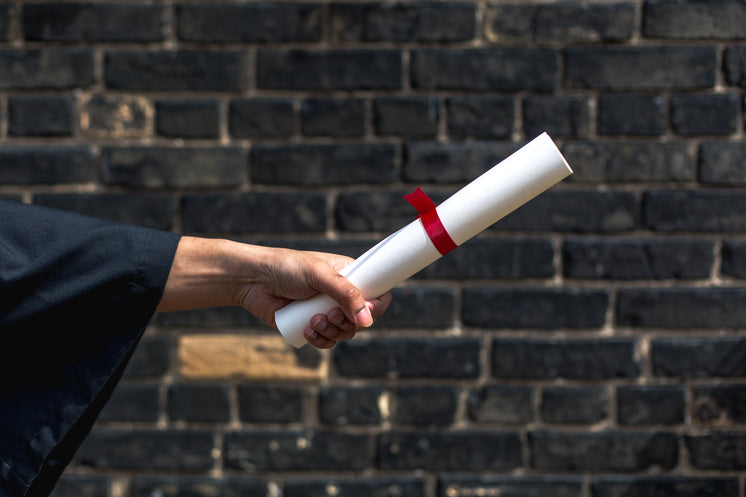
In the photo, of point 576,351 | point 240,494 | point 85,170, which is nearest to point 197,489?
point 240,494

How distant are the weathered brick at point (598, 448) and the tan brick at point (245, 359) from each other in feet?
1.82

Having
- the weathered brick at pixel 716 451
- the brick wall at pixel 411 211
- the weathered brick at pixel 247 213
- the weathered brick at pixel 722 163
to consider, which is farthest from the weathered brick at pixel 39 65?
the weathered brick at pixel 716 451

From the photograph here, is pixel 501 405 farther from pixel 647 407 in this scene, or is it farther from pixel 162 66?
pixel 162 66

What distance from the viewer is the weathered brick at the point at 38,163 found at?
5.09ft

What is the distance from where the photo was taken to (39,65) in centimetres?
154

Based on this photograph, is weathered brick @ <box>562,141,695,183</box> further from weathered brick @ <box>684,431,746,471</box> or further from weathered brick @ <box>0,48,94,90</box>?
weathered brick @ <box>0,48,94,90</box>

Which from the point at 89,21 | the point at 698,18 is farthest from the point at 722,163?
the point at 89,21

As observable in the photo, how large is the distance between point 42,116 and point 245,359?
734 mm

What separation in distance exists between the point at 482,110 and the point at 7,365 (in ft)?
3.56

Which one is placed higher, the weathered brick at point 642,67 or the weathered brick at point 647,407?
the weathered brick at point 642,67

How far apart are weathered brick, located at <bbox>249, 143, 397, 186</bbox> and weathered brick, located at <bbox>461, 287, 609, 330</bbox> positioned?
0.35 m

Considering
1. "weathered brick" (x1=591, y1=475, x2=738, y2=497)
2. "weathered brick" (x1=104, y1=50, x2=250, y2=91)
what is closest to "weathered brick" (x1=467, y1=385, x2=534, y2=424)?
"weathered brick" (x1=591, y1=475, x2=738, y2=497)

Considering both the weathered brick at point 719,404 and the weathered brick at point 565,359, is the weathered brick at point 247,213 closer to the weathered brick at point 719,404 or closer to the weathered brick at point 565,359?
the weathered brick at point 565,359

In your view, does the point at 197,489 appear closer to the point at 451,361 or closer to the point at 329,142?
the point at 451,361
